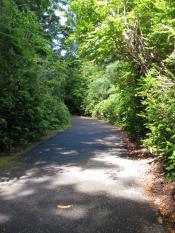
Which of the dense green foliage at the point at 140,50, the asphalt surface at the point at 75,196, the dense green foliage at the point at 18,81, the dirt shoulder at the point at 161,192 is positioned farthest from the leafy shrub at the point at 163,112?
the dense green foliage at the point at 18,81

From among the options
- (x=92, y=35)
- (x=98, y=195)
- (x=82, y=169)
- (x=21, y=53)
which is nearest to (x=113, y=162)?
(x=82, y=169)

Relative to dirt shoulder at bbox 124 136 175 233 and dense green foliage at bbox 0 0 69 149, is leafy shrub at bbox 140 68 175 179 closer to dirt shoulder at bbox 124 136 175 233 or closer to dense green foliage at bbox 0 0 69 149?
dirt shoulder at bbox 124 136 175 233

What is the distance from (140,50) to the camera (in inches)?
337

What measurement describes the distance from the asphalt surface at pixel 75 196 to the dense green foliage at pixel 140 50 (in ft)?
3.47

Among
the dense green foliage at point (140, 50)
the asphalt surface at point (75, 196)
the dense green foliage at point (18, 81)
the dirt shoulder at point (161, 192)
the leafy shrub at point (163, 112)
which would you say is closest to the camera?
the asphalt surface at point (75, 196)

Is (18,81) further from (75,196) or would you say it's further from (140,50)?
(75,196)

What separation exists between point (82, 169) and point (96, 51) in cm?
372

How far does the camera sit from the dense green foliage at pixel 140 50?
5.93 m

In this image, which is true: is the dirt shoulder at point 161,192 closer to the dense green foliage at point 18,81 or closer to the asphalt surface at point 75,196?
the asphalt surface at point 75,196

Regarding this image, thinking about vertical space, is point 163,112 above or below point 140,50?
below

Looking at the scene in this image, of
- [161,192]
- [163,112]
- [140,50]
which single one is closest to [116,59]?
[140,50]

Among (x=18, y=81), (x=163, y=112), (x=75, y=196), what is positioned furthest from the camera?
(x=18, y=81)

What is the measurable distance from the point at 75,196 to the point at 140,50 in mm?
4614

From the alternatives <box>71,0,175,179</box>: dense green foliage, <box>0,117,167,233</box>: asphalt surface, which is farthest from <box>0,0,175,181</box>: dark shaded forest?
<box>0,117,167,233</box>: asphalt surface
